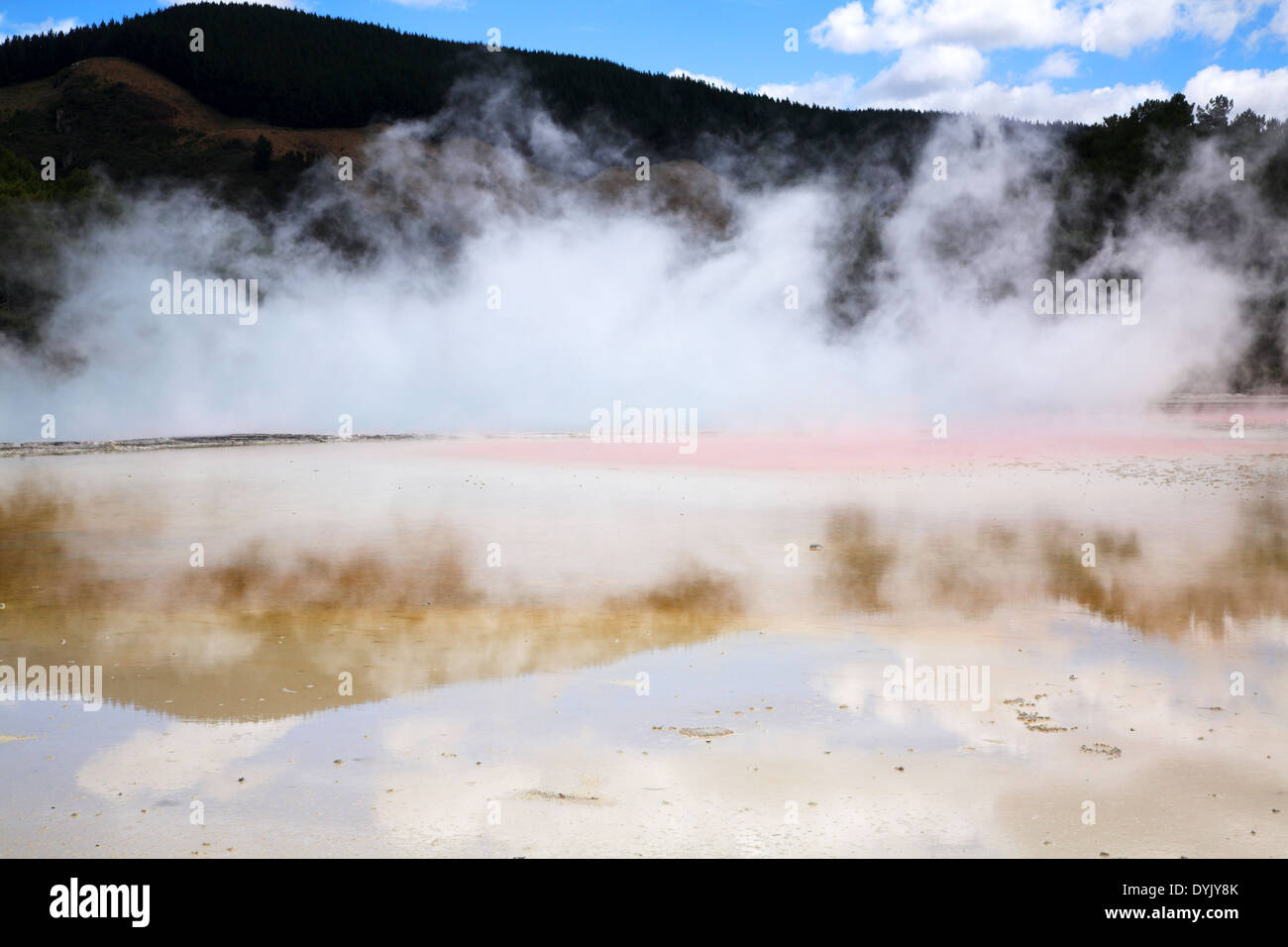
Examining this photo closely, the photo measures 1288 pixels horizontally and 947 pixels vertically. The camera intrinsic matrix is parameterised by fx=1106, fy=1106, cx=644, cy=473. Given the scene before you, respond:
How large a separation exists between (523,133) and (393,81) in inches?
281

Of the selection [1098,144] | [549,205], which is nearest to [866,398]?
[1098,144]

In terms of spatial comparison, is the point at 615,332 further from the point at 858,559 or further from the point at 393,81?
the point at 393,81

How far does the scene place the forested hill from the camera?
5212 centimetres

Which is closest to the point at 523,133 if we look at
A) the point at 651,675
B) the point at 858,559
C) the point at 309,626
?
the point at 858,559

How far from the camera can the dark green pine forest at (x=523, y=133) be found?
94.6 ft

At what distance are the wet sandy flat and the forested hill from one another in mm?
47461

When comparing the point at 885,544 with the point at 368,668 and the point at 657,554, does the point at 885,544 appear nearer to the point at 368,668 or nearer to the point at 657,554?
the point at 657,554

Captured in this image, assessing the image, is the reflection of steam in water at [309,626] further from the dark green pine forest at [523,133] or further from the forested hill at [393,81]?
the forested hill at [393,81]

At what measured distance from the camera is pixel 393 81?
187 feet

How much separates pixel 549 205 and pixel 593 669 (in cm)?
4664

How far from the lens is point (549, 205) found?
49938 millimetres

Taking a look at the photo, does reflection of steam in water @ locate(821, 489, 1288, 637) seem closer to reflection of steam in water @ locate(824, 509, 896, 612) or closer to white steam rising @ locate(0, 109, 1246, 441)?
reflection of steam in water @ locate(824, 509, 896, 612)

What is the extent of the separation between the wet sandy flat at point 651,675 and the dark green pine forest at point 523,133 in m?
21.2

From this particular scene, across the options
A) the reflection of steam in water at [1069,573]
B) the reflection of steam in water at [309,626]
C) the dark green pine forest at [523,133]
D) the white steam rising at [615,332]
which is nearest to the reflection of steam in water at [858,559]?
the reflection of steam in water at [1069,573]
